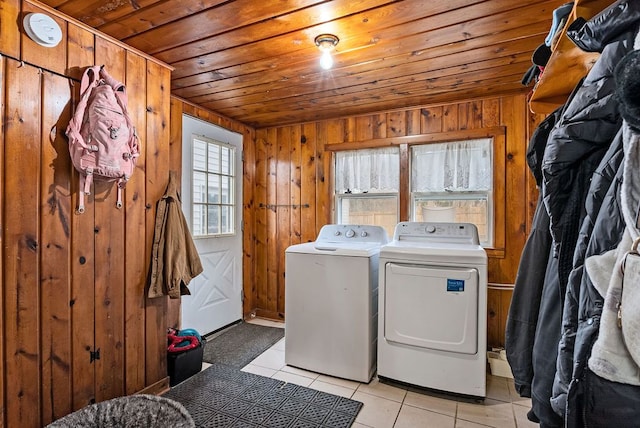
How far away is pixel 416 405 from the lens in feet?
6.77

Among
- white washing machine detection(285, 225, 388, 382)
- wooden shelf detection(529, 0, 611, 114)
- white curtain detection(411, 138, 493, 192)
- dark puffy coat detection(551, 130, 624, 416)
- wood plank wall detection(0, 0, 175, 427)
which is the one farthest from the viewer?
white curtain detection(411, 138, 493, 192)

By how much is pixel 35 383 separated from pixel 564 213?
2.28 metres

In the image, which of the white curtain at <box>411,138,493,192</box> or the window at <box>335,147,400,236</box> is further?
the window at <box>335,147,400,236</box>

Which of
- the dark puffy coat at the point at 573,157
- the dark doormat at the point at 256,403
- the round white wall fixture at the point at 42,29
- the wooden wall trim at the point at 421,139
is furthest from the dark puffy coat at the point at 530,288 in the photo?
the round white wall fixture at the point at 42,29

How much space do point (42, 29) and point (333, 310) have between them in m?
2.31

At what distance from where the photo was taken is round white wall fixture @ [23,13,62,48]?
150cm

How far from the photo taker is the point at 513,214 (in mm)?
2689

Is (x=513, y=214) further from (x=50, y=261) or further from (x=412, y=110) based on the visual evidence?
(x=50, y=261)

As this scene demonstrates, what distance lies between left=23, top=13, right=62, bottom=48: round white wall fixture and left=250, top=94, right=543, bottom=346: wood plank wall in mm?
2180

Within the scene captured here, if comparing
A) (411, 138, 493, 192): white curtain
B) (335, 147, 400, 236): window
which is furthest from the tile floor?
(411, 138, 493, 192): white curtain

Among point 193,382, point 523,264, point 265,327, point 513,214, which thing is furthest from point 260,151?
point 523,264

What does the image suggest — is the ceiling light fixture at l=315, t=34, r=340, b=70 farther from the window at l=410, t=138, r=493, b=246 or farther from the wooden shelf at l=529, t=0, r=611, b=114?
the window at l=410, t=138, r=493, b=246

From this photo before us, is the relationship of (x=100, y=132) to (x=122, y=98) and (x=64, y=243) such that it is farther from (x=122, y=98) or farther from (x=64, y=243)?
(x=64, y=243)

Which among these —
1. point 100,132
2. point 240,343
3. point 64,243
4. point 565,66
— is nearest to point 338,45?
point 565,66
